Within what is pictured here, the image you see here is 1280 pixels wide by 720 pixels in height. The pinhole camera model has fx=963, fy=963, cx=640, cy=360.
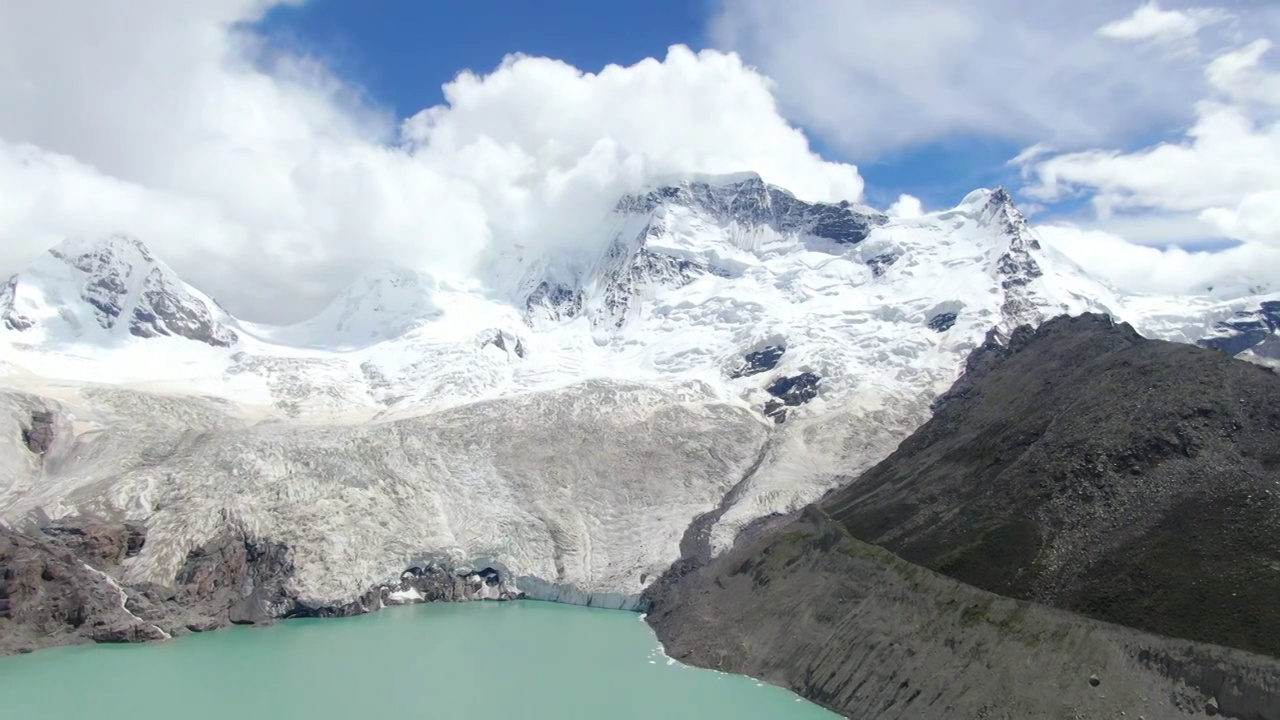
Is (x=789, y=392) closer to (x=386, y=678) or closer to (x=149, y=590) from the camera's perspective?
(x=386, y=678)

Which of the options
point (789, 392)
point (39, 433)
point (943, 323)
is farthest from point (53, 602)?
point (943, 323)

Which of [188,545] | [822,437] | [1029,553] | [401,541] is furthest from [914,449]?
[188,545]

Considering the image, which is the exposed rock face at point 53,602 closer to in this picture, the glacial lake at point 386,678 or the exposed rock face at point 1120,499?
the glacial lake at point 386,678

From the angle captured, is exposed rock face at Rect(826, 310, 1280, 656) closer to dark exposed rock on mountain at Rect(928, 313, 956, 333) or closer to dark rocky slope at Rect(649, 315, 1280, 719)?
dark rocky slope at Rect(649, 315, 1280, 719)

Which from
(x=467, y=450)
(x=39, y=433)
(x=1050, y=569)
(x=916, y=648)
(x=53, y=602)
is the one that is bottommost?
(x=53, y=602)

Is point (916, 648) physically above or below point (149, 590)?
above
